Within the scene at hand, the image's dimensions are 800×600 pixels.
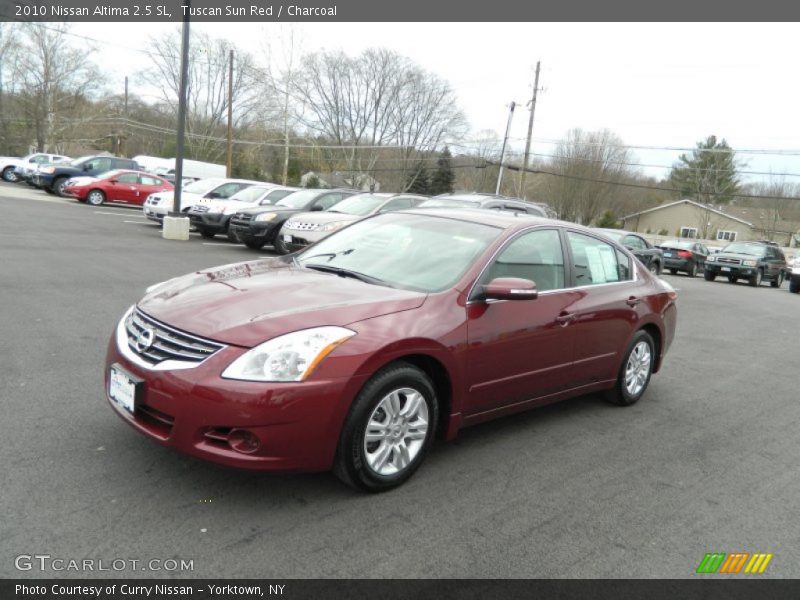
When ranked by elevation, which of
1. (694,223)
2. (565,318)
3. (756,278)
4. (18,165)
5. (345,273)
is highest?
(694,223)

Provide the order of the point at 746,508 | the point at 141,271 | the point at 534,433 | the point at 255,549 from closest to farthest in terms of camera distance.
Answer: the point at 255,549
the point at 746,508
the point at 534,433
the point at 141,271

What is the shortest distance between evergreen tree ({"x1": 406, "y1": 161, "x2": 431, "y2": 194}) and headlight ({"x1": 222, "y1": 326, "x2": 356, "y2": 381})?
57.6 m

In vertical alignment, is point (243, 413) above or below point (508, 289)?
below

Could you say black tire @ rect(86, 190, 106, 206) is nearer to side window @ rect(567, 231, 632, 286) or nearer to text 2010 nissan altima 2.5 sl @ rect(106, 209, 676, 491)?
text 2010 nissan altima 2.5 sl @ rect(106, 209, 676, 491)

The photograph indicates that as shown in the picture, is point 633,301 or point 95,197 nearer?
point 633,301

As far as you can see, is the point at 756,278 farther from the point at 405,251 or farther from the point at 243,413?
the point at 243,413

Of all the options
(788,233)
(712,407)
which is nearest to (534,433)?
(712,407)

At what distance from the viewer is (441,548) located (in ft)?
9.89

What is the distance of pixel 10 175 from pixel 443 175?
39704 mm

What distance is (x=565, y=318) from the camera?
4.57m

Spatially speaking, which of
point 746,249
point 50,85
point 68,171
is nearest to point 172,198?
point 68,171

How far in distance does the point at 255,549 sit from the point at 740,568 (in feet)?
7.79
